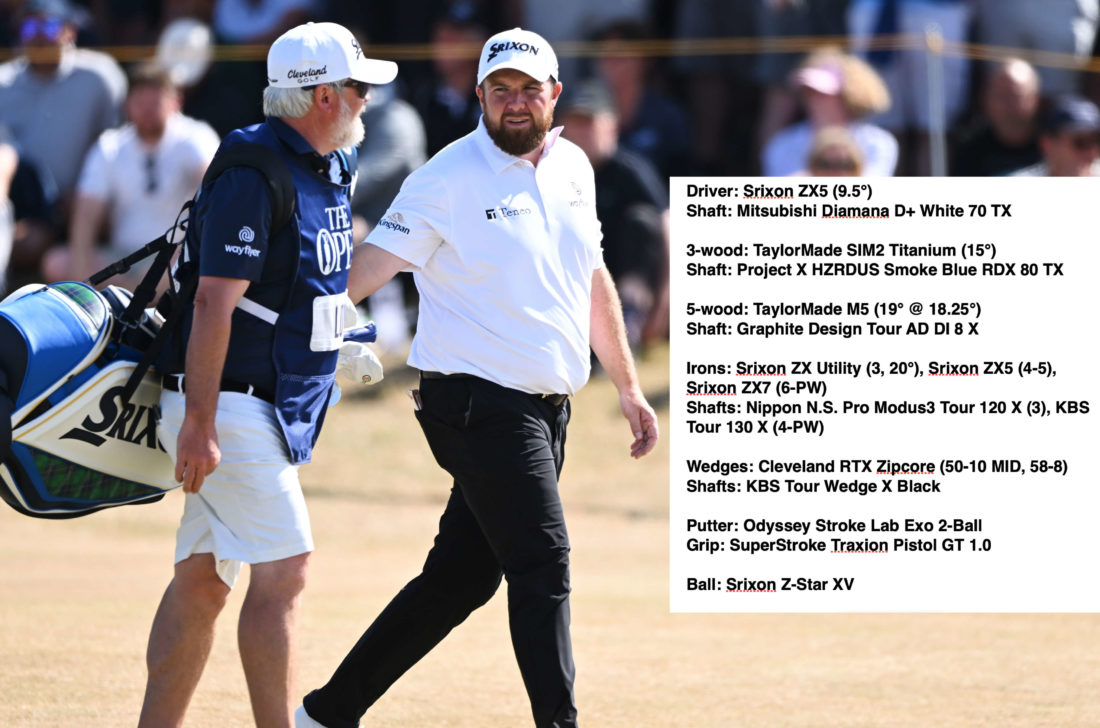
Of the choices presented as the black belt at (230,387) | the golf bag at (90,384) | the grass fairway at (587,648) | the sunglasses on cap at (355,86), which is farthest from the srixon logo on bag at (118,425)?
the grass fairway at (587,648)

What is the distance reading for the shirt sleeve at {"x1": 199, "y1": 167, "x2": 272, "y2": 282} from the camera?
474 cm

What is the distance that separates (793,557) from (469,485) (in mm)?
1367

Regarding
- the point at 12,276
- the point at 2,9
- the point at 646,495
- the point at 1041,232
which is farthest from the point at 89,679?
the point at 2,9

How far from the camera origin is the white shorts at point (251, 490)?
192 inches

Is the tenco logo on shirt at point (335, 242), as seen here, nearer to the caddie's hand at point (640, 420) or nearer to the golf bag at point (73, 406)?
the golf bag at point (73, 406)

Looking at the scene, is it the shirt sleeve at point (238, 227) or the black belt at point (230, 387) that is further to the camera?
the black belt at point (230, 387)

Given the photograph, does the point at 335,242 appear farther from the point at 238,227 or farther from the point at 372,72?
the point at 372,72

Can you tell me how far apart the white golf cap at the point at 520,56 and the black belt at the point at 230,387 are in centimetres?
116

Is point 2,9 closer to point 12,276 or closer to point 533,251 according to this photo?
point 12,276

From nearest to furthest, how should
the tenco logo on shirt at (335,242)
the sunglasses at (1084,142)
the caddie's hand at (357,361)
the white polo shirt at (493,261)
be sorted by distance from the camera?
the tenco logo on shirt at (335,242), the white polo shirt at (493,261), the caddie's hand at (357,361), the sunglasses at (1084,142)

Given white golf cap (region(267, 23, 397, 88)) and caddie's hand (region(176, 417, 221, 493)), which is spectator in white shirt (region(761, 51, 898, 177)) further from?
caddie's hand (region(176, 417, 221, 493))

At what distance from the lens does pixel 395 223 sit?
517 centimetres

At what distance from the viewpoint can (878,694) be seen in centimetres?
631

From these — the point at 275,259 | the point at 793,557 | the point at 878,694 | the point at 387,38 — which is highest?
the point at 387,38
